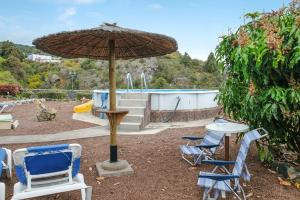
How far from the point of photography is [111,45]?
5609 millimetres

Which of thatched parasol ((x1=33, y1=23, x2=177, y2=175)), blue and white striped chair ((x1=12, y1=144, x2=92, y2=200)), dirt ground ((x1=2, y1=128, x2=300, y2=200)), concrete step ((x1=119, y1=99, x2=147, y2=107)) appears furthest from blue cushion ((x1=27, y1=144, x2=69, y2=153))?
concrete step ((x1=119, y1=99, x2=147, y2=107))

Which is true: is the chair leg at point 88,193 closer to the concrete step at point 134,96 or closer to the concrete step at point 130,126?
the concrete step at point 130,126

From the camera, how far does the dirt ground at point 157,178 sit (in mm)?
4645

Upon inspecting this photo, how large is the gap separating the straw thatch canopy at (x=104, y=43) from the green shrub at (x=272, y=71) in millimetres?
1364

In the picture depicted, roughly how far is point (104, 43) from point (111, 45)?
28.2 inches

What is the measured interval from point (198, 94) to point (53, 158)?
9.07 metres

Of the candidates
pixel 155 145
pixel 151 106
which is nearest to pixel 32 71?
pixel 151 106

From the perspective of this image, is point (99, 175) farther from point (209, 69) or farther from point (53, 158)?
point (209, 69)

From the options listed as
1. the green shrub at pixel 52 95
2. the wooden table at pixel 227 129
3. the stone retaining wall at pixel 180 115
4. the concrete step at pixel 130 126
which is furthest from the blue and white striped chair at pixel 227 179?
the green shrub at pixel 52 95

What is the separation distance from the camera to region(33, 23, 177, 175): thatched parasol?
15.9ft

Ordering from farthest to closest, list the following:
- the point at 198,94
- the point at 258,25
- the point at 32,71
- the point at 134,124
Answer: the point at 32,71
the point at 198,94
the point at 134,124
the point at 258,25

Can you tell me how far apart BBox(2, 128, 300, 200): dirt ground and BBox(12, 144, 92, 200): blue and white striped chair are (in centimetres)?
67

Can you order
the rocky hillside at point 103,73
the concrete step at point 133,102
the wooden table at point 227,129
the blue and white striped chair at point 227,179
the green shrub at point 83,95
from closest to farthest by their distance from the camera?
1. the blue and white striped chair at point 227,179
2. the wooden table at point 227,129
3. the concrete step at point 133,102
4. the green shrub at point 83,95
5. the rocky hillside at point 103,73

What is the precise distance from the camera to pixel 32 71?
1593 inches
